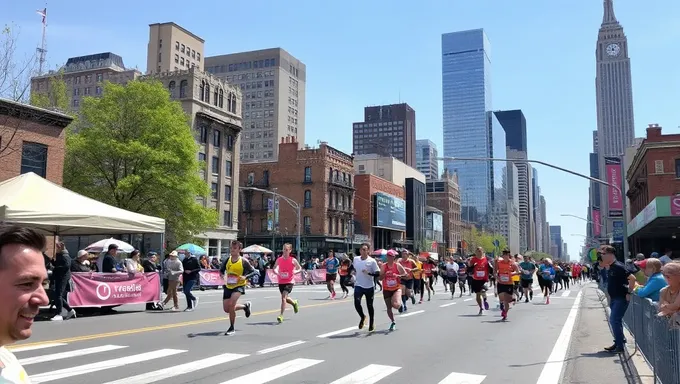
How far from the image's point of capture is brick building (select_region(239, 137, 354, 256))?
77375mm

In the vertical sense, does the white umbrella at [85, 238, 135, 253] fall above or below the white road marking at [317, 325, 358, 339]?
above

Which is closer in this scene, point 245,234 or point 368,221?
point 245,234

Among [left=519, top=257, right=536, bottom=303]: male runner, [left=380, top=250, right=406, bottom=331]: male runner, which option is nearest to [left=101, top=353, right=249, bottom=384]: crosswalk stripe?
[left=380, top=250, right=406, bottom=331]: male runner

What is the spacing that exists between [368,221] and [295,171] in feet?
53.9

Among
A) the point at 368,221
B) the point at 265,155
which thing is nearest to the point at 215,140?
the point at 368,221

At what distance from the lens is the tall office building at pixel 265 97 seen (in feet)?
434

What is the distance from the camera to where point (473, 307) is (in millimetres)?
20562

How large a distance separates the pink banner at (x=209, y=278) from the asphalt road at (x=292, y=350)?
13872 millimetres

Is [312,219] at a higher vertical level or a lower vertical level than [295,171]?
lower

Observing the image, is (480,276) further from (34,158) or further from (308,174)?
(308,174)

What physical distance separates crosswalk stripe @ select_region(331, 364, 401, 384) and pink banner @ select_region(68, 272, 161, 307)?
10.8 metres

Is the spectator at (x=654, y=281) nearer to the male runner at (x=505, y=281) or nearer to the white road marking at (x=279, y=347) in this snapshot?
the white road marking at (x=279, y=347)

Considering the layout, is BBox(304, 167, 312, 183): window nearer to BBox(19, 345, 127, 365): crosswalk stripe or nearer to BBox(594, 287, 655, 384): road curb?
BBox(19, 345, 127, 365): crosswalk stripe

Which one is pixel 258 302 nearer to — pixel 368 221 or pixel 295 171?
pixel 295 171
